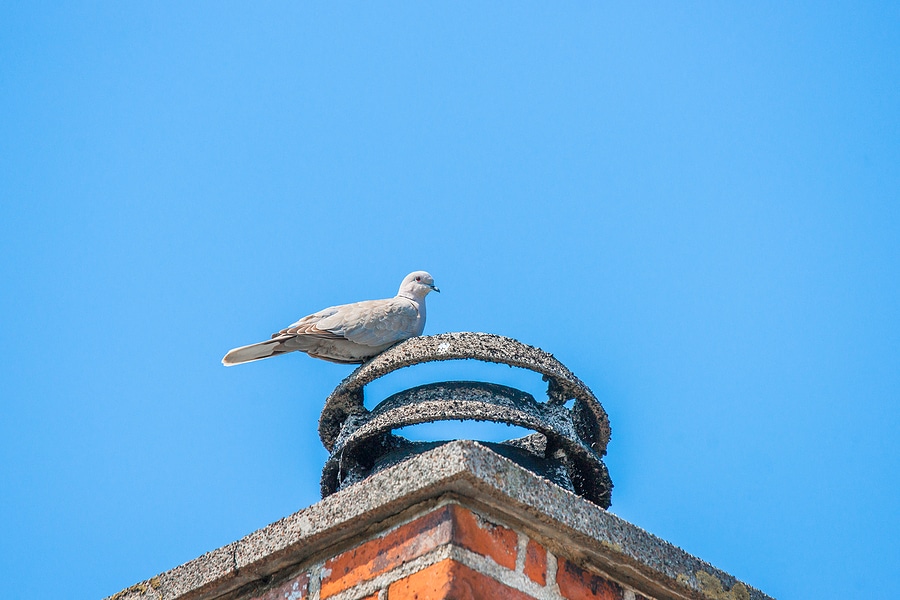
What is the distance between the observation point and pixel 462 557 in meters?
1.87

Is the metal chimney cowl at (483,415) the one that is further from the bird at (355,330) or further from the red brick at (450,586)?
the bird at (355,330)

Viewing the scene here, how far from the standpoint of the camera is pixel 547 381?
275 cm

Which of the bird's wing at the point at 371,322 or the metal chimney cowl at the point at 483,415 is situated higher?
the bird's wing at the point at 371,322

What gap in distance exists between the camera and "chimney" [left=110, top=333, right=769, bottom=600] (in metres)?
1.92

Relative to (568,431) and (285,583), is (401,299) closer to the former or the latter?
(568,431)

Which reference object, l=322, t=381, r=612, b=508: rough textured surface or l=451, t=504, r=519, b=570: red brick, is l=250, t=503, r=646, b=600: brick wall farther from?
l=322, t=381, r=612, b=508: rough textured surface

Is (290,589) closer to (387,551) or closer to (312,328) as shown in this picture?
(387,551)

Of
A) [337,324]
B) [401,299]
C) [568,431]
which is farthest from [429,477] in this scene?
[401,299]

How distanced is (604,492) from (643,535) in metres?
0.50

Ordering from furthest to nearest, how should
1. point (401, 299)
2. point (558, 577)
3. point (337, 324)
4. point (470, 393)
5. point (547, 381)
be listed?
point (401, 299), point (337, 324), point (547, 381), point (470, 393), point (558, 577)

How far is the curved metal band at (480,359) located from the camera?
8.49 feet

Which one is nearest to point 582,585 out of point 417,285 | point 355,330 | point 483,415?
point 483,415

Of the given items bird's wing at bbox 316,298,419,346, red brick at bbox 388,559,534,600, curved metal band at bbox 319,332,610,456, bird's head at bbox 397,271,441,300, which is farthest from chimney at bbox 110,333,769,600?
bird's head at bbox 397,271,441,300

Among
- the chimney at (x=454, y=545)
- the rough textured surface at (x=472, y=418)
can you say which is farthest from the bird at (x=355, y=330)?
the chimney at (x=454, y=545)
